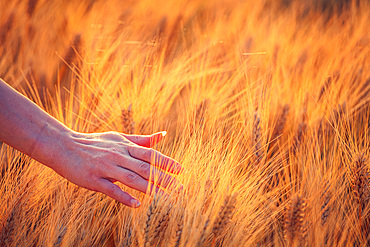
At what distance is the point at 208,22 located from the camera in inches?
103

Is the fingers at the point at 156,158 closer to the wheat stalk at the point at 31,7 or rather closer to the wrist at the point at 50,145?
the wrist at the point at 50,145

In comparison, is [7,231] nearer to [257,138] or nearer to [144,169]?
[144,169]

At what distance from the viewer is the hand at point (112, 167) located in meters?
0.99

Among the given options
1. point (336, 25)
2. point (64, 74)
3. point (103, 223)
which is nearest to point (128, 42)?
point (64, 74)

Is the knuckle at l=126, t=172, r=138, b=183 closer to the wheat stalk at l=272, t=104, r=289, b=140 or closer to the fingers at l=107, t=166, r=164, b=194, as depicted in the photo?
the fingers at l=107, t=166, r=164, b=194

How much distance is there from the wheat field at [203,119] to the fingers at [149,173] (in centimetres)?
5

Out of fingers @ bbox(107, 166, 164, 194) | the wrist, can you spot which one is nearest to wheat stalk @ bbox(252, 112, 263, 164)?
fingers @ bbox(107, 166, 164, 194)

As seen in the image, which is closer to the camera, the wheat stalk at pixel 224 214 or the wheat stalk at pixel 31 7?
the wheat stalk at pixel 224 214

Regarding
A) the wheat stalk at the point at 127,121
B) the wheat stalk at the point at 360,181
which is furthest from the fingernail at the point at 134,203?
the wheat stalk at the point at 360,181

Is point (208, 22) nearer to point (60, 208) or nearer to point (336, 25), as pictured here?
point (336, 25)

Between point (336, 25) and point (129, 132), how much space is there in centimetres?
209

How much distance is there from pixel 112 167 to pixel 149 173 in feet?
0.35

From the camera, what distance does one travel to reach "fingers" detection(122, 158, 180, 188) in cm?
100

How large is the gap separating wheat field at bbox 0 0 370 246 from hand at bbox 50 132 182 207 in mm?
52
